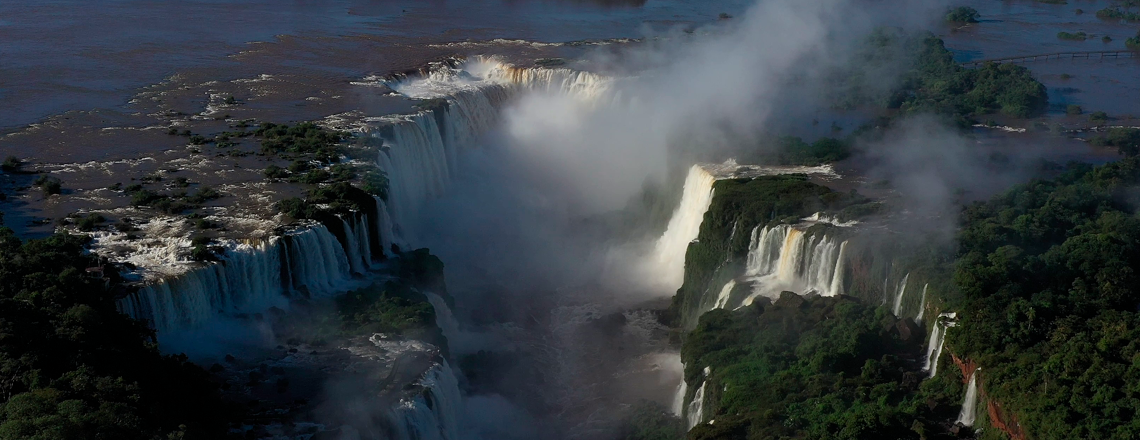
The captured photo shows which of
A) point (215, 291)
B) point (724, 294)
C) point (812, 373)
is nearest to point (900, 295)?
point (812, 373)

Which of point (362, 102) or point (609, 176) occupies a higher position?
point (362, 102)

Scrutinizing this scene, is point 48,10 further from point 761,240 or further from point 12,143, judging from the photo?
point 761,240

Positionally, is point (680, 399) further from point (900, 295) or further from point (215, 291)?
point (215, 291)

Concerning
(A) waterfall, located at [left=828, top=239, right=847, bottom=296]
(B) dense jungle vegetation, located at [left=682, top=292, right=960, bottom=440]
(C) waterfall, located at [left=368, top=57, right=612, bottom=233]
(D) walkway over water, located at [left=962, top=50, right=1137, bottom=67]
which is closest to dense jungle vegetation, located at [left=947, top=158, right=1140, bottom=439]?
(B) dense jungle vegetation, located at [left=682, top=292, right=960, bottom=440]

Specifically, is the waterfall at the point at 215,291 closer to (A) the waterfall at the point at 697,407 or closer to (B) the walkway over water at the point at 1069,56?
(A) the waterfall at the point at 697,407

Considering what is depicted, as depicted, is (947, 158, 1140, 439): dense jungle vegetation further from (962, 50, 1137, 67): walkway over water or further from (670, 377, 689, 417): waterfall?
(962, 50, 1137, 67): walkway over water

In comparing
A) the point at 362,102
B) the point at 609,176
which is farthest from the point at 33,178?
the point at 609,176
